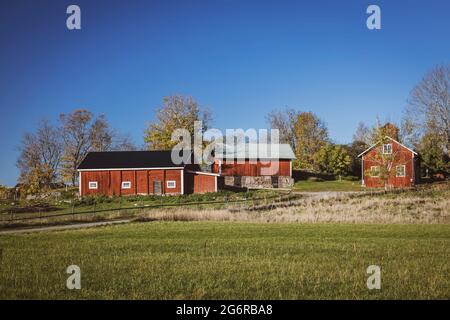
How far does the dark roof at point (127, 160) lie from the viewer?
5555cm

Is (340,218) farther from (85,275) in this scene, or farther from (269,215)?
(85,275)

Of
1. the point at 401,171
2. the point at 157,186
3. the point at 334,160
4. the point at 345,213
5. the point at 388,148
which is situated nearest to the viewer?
the point at 345,213

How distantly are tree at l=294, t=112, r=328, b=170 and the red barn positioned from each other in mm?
26666

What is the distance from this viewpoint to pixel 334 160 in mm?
72750

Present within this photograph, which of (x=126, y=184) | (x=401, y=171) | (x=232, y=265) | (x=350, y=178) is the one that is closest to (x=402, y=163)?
(x=401, y=171)

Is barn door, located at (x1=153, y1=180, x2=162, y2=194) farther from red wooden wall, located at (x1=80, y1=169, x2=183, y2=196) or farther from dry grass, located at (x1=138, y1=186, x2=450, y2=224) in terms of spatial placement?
dry grass, located at (x1=138, y1=186, x2=450, y2=224)

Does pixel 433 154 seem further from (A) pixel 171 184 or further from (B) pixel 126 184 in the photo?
(B) pixel 126 184

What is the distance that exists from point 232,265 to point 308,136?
2852 inches

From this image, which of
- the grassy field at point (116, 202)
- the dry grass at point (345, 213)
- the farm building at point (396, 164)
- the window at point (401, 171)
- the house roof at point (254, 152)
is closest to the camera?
the dry grass at point (345, 213)

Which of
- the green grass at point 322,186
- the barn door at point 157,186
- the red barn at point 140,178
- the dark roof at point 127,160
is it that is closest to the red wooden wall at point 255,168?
the green grass at point 322,186

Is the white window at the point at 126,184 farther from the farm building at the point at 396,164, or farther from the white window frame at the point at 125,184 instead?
the farm building at the point at 396,164

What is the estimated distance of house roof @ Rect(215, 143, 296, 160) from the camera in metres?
69.5
